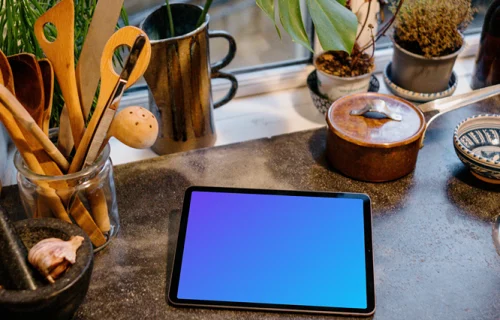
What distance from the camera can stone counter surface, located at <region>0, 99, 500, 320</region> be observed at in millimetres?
749

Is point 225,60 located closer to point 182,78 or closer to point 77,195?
point 182,78

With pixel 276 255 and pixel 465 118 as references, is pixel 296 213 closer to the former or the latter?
pixel 276 255

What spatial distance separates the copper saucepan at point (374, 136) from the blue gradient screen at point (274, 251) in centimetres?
9

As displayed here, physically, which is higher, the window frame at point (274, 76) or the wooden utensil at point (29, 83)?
the wooden utensil at point (29, 83)

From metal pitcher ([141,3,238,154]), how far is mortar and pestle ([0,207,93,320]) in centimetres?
30

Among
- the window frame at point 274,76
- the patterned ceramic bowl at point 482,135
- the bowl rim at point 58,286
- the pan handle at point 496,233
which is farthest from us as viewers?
the window frame at point 274,76

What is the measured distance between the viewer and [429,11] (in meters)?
1.01

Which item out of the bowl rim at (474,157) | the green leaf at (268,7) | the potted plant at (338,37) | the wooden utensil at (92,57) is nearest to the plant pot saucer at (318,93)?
the potted plant at (338,37)

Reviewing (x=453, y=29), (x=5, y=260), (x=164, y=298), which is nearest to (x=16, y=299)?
(x=5, y=260)

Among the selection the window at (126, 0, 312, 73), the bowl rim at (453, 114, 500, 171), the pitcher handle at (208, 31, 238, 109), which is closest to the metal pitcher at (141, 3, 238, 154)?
the pitcher handle at (208, 31, 238, 109)

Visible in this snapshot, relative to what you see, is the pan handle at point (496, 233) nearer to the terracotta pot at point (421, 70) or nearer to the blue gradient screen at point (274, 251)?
the blue gradient screen at point (274, 251)

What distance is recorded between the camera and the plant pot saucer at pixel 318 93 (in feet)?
3.45

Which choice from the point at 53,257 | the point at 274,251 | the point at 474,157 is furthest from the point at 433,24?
the point at 53,257

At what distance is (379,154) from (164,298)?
35cm
